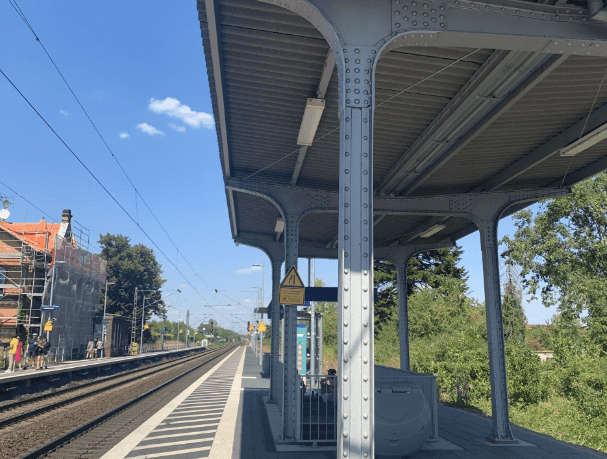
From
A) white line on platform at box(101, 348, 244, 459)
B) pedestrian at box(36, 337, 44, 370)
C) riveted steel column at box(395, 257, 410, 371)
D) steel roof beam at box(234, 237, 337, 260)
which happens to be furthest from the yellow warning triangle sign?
pedestrian at box(36, 337, 44, 370)

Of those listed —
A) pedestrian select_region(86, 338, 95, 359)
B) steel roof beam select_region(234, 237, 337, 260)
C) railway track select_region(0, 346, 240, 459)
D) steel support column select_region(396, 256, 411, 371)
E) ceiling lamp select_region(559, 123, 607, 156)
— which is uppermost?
steel roof beam select_region(234, 237, 337, 260)

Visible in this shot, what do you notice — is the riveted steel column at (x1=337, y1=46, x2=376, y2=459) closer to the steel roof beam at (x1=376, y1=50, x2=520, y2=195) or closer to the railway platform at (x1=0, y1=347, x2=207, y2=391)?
the steel roof beam at (x1=376, y1=50, x2=520, y2=195)

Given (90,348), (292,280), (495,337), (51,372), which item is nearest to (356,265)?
(292,280)

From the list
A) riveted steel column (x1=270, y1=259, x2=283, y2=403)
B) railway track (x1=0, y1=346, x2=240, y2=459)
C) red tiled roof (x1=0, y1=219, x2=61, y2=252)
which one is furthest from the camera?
red tiled roof (x1=0, y1=219, x2=61, y2=252)

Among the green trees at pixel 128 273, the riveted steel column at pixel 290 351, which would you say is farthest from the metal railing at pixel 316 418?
the green trees at pixel 128 273

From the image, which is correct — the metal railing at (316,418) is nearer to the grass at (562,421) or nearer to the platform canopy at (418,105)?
the platform canopy at (418,105)

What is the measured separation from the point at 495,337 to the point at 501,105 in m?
5.13

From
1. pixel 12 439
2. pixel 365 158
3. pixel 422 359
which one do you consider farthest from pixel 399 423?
pixel 422 359

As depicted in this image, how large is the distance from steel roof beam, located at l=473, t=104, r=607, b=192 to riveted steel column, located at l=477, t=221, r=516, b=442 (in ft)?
2.86

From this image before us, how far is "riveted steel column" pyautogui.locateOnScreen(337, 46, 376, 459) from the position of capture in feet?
15.4

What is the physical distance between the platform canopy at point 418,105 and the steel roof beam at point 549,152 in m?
0.02

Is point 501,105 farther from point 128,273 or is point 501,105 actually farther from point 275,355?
point 128,273

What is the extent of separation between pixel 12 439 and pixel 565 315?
2712cm

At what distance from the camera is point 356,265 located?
16.1 feet
